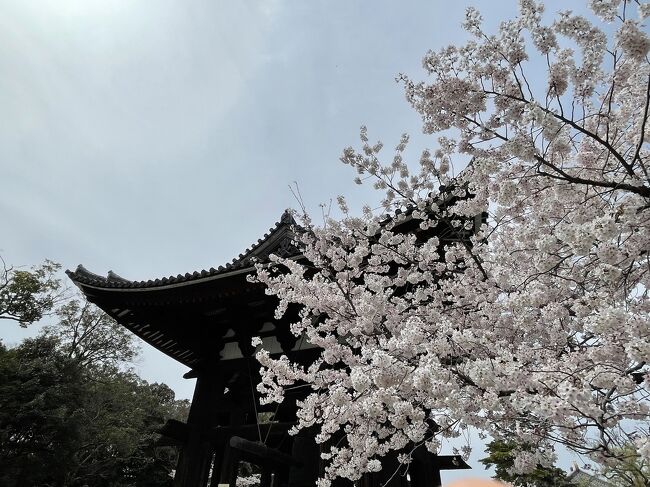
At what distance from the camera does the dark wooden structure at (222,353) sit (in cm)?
583

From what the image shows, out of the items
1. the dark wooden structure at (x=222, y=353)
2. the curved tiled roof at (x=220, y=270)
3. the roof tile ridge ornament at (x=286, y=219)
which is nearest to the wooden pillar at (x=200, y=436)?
the dark wooden structure at (x=222, y=353)

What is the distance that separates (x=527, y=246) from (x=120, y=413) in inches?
824

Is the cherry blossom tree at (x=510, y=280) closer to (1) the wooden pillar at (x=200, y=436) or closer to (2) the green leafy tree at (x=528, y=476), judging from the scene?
(1) the wooden pillar at (x=200, y=436)

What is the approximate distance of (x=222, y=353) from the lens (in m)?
7.12

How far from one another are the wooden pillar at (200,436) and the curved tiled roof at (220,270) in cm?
189

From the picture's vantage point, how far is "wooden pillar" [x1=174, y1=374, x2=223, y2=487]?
6.09 metres

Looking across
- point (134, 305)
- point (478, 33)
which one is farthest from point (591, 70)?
point (134, 305)

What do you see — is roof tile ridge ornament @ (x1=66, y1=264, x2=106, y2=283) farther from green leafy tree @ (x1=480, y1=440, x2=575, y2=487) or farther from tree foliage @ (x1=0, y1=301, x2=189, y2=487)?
green leafy tree @ (x1=480, y1=440, x2=575, y2=487)

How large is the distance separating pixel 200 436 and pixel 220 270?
108 inches

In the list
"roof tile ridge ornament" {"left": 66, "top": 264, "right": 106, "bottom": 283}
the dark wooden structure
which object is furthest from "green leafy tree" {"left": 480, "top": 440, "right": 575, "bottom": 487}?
"roof tile ridge ornament" {"left": 66, "top": 264, "right": 106, "bottom": 283}

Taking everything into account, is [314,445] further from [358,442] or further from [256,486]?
[256,486]

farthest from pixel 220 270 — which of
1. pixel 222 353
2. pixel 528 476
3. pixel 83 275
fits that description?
pixel 528 476

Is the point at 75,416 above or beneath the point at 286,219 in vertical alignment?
beneath

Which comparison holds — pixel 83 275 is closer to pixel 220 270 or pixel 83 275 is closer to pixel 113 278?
pixel 113 278
